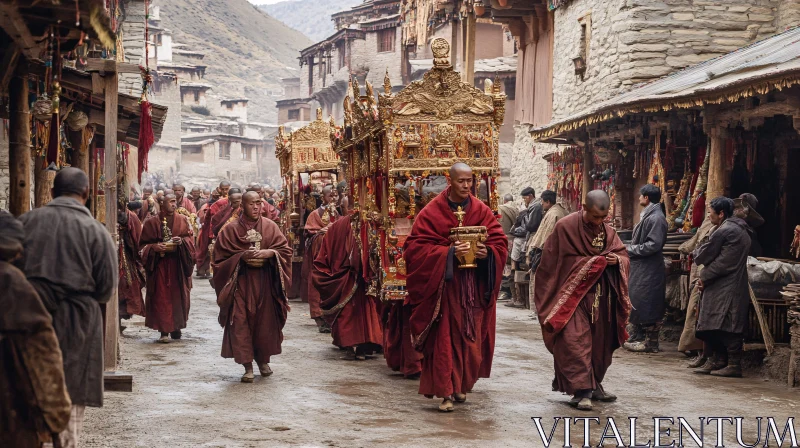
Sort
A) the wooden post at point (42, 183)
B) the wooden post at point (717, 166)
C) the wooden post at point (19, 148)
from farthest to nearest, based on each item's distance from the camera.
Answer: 1. the wooden post at point (717, 166)
2. the wooden post at point (42, 183)
3. the wooden post at point (19, 148)

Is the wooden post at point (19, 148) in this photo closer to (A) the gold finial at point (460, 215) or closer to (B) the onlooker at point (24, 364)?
(A) the gold finial at point (460, 215)

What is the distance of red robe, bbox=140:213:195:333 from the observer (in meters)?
13.0

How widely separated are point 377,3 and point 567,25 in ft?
123

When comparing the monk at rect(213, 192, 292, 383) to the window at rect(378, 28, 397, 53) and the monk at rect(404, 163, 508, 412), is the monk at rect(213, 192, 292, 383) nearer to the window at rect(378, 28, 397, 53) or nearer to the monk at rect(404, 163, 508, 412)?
the monk at rect(404, 163, 508, 412)

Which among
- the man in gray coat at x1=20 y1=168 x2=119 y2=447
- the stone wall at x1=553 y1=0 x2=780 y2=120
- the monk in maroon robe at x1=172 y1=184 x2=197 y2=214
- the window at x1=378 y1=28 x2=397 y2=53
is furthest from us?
the window at x1=378 y1=28 x2=397 y2=53

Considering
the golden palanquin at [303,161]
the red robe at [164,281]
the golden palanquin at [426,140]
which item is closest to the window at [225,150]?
the golden palanquin at [303,161]

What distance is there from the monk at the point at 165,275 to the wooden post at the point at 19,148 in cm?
389

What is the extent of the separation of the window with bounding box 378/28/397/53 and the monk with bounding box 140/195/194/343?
130 feet

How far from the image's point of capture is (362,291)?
1159cm

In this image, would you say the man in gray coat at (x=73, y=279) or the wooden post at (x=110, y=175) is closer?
the man in gray coat at (x=73, y=279)

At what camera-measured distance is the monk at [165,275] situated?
12977 millimetres

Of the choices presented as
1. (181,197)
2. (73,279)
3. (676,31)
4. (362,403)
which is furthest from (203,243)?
(73,279)

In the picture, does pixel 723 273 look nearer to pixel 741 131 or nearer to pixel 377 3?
pixel 741 131

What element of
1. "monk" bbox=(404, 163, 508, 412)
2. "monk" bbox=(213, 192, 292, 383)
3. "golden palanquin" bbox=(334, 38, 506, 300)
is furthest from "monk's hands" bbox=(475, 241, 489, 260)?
"monk" bbox=(213, 192, 292, 383)
